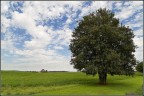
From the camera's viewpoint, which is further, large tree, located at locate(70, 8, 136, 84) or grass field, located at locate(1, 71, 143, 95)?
large tree, located at locate(70, 8, 136, 84)

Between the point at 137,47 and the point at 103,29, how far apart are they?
927cm

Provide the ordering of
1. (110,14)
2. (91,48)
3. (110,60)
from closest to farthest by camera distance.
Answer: (110,60) < (91,48) < (110,14)

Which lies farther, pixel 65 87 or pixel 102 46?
pixel 102 46

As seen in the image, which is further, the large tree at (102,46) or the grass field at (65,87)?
the large tree at (102,46)

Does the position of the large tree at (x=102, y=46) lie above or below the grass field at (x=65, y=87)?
above

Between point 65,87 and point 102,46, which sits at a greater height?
point 102,46

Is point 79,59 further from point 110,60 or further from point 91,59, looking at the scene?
point 110,60

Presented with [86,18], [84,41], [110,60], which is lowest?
[110,60]

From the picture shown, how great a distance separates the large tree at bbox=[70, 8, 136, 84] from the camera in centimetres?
4719

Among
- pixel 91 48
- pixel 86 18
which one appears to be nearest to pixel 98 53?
pixel 91 48

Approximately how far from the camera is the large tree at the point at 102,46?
47188mm

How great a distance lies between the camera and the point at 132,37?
52156 millimetres

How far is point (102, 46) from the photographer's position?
48094 mm

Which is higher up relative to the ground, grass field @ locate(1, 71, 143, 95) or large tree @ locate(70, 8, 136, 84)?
large tree @ locate(70, 8, 136, 84)
